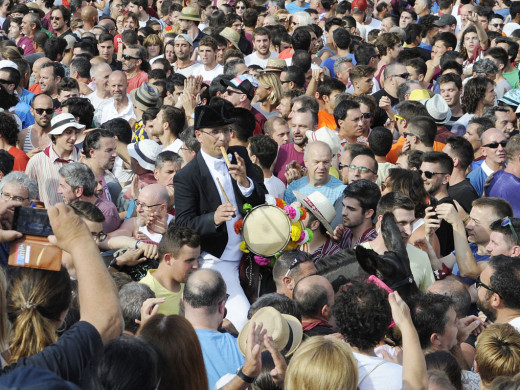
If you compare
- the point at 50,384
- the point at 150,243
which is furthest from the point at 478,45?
the point at 50,384

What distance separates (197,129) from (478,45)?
7.42 meters

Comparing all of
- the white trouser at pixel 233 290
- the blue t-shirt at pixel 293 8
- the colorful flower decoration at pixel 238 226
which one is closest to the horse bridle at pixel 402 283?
the white trouser at pixel 233 290

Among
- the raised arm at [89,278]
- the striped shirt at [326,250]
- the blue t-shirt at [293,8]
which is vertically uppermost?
the raised arm at [89,278]

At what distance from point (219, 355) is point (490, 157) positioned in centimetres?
422

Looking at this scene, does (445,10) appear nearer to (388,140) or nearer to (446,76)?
(446,76)

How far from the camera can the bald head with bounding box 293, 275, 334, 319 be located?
488 cm

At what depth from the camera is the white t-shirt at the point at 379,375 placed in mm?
3770

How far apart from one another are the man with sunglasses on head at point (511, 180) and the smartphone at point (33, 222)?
4.98 metres

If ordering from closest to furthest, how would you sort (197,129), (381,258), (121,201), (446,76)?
(381,258) < (197,129) < (121,201) < (446,76)

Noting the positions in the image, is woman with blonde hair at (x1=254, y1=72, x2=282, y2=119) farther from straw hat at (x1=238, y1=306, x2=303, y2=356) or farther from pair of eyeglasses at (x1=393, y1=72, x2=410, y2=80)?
straw hat at (x1=238, y1=306, x2=303, y2=356)

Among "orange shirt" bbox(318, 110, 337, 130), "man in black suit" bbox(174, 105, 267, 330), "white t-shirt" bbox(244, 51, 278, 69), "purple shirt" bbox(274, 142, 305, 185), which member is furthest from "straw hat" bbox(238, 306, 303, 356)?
"white t-shirt" bbox(244, 51, 278, 69)

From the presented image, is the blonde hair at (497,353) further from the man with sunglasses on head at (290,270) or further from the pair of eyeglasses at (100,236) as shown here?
the pair of eyeglasses at (100,236)

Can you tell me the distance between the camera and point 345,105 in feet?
27.2

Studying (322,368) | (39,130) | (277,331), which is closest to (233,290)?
(277,331)
